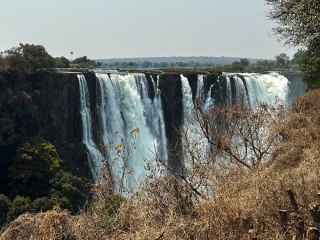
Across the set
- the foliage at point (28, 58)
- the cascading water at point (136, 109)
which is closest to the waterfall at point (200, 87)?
the cascading water at point (136, 109)

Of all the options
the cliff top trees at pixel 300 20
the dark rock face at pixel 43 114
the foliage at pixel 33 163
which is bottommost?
the foliage at pixel 33 163

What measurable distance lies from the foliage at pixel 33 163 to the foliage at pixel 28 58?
5.44 metres

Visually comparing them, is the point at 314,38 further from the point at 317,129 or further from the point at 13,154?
the point at 13,154

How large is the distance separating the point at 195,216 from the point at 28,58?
25.8m

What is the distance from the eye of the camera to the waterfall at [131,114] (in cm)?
3134

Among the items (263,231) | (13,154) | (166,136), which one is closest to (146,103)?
(166,136)

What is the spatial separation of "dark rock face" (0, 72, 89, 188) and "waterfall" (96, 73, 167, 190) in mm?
1817

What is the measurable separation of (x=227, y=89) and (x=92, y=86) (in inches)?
481

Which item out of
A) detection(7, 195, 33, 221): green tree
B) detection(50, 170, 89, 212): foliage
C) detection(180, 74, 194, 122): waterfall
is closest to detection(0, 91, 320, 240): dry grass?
detection(7, 195, 33, 221): green tree

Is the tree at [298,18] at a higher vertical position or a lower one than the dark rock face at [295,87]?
higher

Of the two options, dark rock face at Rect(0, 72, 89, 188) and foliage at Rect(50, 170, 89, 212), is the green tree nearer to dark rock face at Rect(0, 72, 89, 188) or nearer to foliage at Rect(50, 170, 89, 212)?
foliage at Rect(50, 170, 89, 212)

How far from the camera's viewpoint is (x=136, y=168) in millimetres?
31859

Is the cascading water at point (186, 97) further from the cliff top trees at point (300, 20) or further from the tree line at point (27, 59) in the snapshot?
the cliff top trees at point (300, 20)

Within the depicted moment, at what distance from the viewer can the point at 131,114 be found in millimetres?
32656
